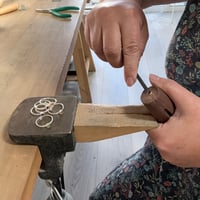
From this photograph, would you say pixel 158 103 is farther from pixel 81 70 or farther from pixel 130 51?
pixel 81 70

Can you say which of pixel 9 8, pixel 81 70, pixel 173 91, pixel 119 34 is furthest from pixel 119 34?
pixel 81 70

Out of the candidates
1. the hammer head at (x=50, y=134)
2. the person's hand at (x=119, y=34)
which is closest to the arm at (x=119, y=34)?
the person's hand at (x=119, y=34)

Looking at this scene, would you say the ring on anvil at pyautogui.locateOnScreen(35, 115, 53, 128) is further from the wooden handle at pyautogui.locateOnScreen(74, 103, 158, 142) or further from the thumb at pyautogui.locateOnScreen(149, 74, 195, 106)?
the thumb at pyautogui.locateOnScreen(149, 74, 195, 106)

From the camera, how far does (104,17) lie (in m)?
0.55

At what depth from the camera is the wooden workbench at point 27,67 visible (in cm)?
41

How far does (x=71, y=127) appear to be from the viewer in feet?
1.38

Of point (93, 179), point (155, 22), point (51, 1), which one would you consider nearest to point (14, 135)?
point (51, 1)

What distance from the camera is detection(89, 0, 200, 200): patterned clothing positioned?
592 mm

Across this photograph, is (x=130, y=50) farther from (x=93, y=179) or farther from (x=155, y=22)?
(x=155, y=22)

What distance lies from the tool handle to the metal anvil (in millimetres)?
13

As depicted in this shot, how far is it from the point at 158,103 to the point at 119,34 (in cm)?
16

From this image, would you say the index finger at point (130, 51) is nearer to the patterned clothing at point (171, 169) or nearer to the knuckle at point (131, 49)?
the knuckle at point (131, 49)

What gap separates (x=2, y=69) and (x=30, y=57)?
71 mm

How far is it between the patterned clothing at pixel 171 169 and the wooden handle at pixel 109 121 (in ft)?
0.60
